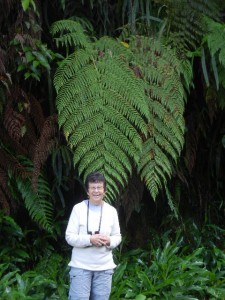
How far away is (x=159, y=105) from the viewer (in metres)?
4.64

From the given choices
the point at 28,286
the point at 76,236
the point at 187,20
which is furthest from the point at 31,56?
the point at 28,286

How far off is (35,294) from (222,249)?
208 centimetres

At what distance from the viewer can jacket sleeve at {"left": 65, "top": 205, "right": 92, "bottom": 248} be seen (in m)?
3.74

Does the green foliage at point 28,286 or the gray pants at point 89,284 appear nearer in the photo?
the gray pants at point 89,284

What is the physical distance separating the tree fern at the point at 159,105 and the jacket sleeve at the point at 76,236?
31.3 inches

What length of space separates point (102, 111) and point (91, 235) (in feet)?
3.38

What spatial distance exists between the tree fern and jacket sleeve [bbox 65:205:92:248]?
80 cm

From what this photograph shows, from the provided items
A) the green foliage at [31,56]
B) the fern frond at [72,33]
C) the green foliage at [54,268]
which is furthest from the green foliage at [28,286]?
the fern frond at [72,33]

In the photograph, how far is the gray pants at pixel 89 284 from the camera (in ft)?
12.5

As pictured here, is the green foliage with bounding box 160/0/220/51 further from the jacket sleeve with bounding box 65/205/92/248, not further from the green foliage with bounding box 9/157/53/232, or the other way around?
the jacket sleeve with bounding box 65/205/92/248

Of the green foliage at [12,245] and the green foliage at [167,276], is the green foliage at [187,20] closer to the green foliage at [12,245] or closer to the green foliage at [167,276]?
the green foliage at [167,276]

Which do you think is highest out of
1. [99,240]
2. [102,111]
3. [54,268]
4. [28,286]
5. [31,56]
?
[31,56]

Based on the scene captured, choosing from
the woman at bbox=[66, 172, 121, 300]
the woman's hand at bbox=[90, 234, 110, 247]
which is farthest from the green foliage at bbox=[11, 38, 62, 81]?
the woman's hand at bbox=[90, 234, 110, 247]

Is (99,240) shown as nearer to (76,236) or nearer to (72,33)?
(76,236)
